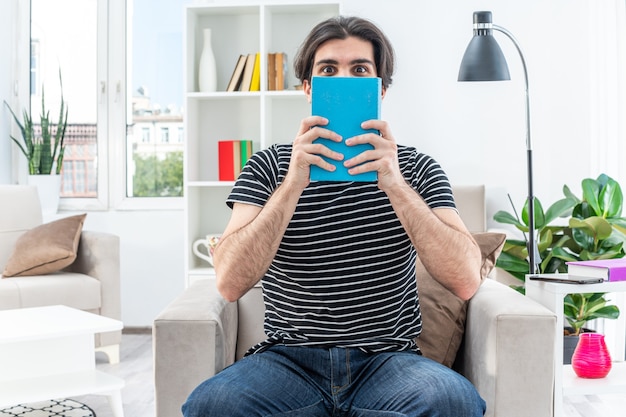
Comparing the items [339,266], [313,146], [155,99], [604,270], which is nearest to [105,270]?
[155,99]

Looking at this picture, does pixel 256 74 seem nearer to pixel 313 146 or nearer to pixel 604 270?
pixel 604 270

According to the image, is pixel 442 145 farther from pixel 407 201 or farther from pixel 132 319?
pixel 407 201

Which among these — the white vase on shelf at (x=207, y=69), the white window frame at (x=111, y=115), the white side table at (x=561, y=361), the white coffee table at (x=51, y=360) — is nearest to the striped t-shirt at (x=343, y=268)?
the white side table at (x=561, y=361)

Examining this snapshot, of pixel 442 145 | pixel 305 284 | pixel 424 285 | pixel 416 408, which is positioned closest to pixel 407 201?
pixel 305 284

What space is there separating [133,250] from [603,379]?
10.0 feet

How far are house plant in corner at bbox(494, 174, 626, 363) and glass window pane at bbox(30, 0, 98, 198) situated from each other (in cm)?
257

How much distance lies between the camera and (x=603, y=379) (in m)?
2.20

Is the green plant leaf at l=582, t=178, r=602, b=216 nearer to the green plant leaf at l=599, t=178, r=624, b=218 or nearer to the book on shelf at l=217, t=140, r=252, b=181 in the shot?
the green plant leaf at l=599, t=178, r=624, b=218

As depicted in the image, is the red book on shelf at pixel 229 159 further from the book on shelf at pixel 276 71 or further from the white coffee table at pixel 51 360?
the white coffee table at pixel 51 360

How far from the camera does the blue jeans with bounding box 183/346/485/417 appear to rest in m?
1.44

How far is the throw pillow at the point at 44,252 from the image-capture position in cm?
361

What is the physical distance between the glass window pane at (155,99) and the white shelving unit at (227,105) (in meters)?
0.54

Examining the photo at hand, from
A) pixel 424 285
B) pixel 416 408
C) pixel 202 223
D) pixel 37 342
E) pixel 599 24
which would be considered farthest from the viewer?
pixel 202 223

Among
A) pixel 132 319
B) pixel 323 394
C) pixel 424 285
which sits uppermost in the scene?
pixel 424 285
